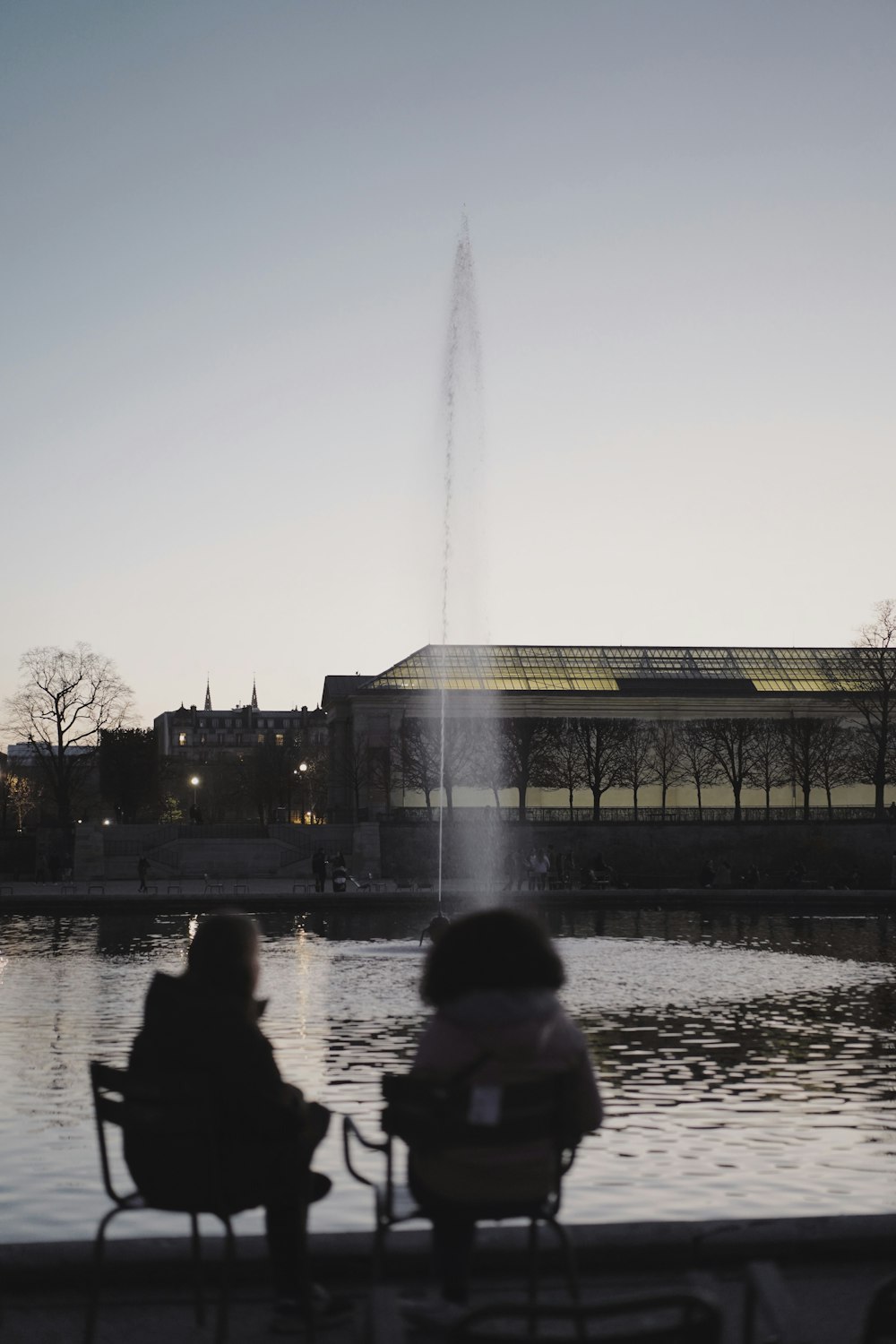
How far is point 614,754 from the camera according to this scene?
85312 millimetres

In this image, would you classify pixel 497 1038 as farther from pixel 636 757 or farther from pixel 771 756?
pixel 771 756

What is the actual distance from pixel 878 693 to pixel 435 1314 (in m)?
74.6

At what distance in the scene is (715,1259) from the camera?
684cm

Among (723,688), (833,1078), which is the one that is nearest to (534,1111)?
(833,1078)

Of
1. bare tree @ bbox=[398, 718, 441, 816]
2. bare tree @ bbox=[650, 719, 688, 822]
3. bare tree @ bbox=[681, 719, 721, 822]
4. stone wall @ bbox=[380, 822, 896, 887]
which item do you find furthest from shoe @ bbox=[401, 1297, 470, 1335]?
bare tree @ bbox=[650, 719, 688, 822]

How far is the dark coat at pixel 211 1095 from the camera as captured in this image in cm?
582

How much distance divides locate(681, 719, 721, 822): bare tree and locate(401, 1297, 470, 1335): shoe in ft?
272

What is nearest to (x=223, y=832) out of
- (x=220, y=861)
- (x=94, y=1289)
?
(x=220, y=861)

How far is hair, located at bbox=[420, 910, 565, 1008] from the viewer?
5160 mm

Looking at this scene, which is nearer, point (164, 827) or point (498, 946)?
point (498, 946)

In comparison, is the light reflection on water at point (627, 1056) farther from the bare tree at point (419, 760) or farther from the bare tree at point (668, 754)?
the bare tree at point (668, 754)

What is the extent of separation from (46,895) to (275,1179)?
142 feet

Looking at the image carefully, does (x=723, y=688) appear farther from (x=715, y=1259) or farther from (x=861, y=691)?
(x=715, y=1259)

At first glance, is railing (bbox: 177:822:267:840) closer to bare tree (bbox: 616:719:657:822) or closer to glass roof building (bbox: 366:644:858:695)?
bare tree (bbox: 616:719:657:822)
